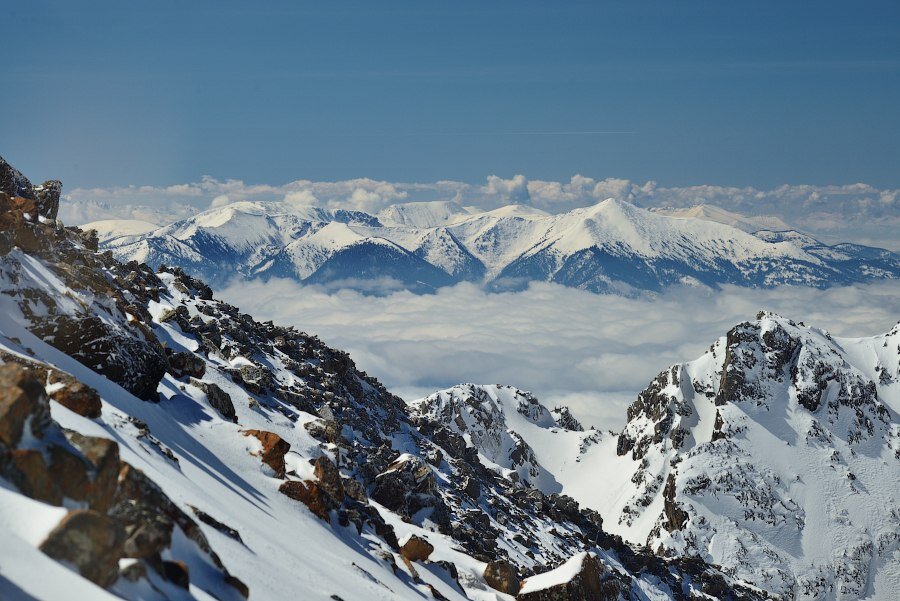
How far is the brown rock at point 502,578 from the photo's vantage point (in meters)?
42.6

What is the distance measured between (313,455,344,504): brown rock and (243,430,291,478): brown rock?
2.67m

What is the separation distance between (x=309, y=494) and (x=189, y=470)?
9.09 metres

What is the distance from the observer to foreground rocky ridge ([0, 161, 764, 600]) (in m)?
14.2

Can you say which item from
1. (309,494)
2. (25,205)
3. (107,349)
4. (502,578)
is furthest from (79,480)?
(25,205)

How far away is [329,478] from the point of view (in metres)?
40.6

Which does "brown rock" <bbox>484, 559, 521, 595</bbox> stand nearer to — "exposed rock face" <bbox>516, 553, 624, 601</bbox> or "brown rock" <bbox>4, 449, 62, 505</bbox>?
"exposed rock face" <bbox>516, 553, 624, 601</bbox>

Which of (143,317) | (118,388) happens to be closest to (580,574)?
(118,388)

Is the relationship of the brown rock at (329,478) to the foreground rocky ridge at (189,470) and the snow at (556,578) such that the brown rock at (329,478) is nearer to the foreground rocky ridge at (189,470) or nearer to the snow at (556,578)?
the foreground rocky ridge at (189,470)

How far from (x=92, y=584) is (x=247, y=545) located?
433 inches

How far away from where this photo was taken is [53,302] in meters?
33.9

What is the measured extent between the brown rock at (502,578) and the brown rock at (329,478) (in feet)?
36.9

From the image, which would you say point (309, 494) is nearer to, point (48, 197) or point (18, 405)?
point (18, 405)

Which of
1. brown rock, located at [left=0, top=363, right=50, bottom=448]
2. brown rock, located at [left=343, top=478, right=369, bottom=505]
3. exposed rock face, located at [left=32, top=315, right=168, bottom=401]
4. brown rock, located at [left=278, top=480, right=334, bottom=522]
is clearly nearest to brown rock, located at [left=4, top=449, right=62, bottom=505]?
brown rock, located at [left=0, top=363, right=50, bottom=448]

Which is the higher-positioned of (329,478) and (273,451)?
(273,451)
